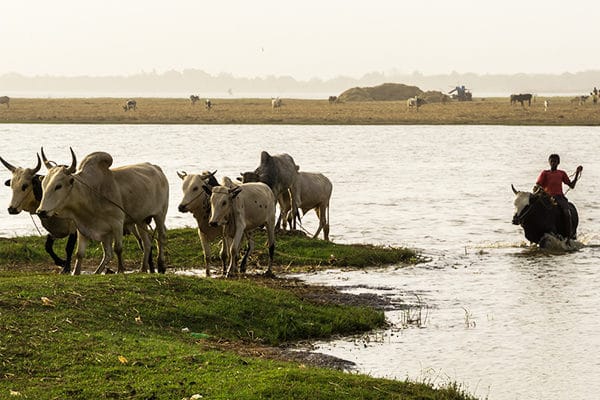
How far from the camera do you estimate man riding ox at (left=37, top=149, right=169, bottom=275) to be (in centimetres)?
1440

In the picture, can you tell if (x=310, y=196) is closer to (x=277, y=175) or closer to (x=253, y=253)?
(x=277, y=175)

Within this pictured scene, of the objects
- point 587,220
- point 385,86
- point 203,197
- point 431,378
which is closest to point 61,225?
point 203,197

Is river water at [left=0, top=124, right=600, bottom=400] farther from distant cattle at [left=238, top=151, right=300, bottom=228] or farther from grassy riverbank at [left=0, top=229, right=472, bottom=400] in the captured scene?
distant cattle at [left=238, top=151, right=300, bottom=228]

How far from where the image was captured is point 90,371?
10.1m

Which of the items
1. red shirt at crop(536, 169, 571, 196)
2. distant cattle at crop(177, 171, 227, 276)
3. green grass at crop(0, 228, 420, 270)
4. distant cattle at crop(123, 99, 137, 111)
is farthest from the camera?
distant cattle at crop(123, 99, 137, 111)

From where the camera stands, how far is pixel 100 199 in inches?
583

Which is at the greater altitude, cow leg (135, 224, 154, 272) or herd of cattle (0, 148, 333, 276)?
herd of cattle (0, 148, 333, 276)

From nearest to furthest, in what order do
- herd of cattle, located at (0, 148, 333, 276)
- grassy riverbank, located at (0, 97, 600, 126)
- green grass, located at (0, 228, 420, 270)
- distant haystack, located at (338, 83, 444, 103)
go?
herd of cattle, located at (0, 148, 333, 276)
green grass, located at (0, 228, 420, 270)
grassy riverbank, located at (0, 97, 600, 126)
distant haystack, located at (338, 83, 444, 103)

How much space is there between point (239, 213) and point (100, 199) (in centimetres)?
230

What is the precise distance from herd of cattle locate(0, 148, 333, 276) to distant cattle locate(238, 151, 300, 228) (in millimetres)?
2160

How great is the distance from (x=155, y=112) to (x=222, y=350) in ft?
221

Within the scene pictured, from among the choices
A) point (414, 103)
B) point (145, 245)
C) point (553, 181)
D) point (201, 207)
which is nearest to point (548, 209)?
point (553, 181)

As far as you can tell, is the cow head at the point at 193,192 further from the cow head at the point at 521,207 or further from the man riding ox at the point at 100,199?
the cow head at the point at 521,207

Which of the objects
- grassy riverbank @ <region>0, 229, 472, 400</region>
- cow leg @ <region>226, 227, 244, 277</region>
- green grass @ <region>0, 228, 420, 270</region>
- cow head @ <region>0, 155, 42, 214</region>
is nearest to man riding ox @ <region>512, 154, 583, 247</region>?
green grass @ <region>0, 228, 420, 270</region>
